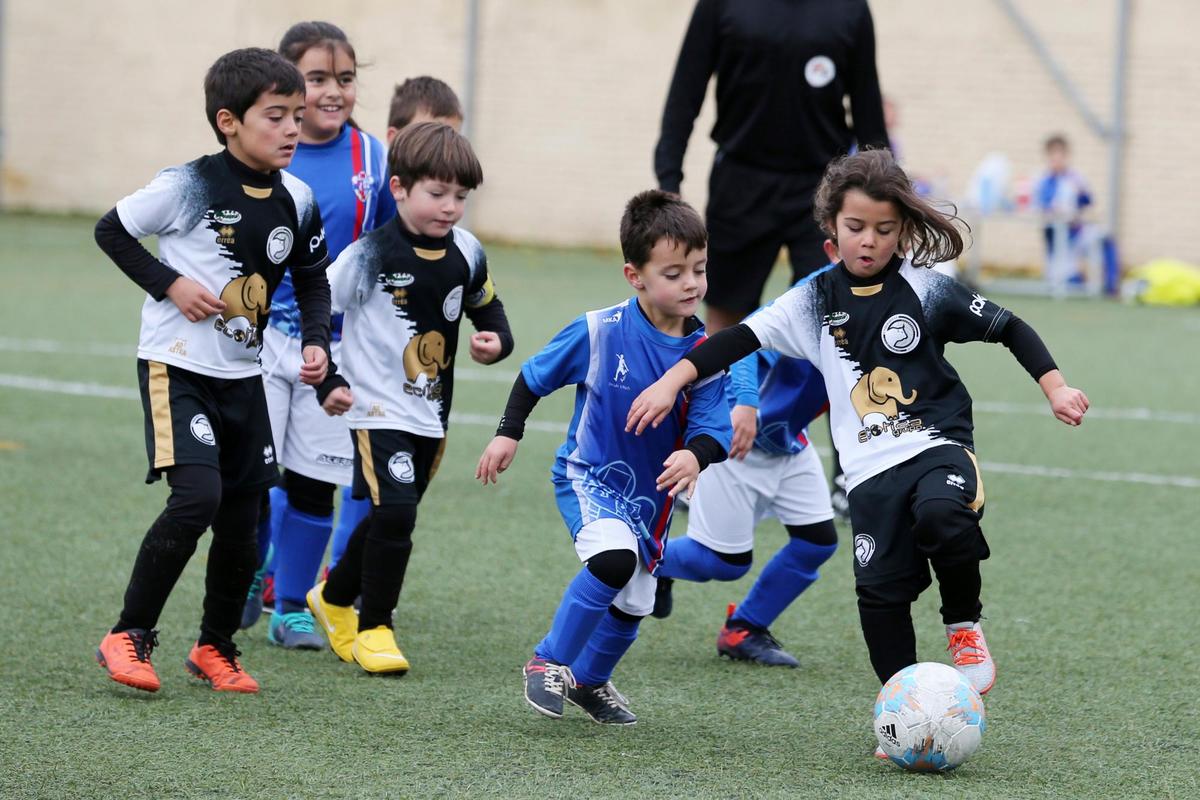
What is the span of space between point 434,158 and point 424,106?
40.4 inches

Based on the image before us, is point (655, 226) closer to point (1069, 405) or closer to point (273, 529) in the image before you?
point (1069, 405)

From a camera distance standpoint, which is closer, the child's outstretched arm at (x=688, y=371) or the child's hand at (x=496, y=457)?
the child's outstretched arm at (x=688, y=371)

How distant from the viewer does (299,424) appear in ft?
16.6

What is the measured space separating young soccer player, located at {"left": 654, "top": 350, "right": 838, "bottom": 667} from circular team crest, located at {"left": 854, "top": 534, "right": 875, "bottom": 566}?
3.07 ft

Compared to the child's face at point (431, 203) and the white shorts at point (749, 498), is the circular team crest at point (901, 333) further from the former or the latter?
the child's face at point (431, 203)

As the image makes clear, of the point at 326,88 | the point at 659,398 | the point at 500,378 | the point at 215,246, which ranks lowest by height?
the point at 500,378

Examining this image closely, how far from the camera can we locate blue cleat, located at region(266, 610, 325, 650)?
16.0 feet

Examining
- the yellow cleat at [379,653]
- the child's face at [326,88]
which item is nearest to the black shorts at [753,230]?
the child's face at [326,88]

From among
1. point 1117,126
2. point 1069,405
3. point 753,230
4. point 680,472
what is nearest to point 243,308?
point 680,472

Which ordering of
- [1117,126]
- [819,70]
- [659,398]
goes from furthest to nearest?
[1117,126]
[819,70]
[659,398]

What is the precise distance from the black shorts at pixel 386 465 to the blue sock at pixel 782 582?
104 cm

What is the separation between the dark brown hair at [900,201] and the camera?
3873mm

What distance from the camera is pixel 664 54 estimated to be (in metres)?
21.2

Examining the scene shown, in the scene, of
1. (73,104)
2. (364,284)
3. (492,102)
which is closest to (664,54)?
(492,102)
